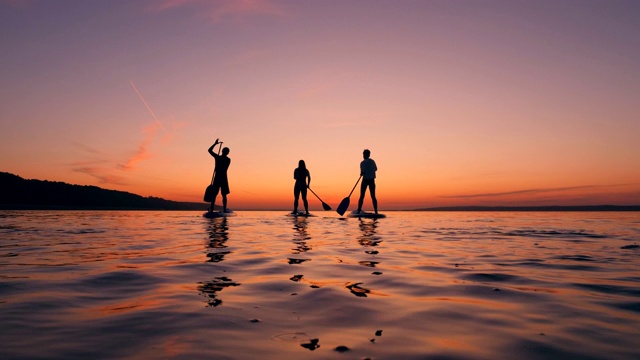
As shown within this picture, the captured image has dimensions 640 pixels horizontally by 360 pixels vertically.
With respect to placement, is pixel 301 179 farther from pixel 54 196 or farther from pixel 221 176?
pixel 54 196

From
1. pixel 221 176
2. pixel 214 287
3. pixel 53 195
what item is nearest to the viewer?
pixel 214 287

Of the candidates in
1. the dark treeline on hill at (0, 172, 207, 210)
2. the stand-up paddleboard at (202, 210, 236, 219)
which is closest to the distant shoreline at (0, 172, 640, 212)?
the dark treeline on hill at (0, 172, 207, 210)

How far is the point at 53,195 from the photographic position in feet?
180

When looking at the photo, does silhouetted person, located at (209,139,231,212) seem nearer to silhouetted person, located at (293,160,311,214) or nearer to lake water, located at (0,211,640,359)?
silhouetted person, located at (293,160,311,214)

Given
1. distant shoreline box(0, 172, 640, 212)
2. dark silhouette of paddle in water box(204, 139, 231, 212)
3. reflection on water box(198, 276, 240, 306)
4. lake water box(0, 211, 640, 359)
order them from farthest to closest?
distant shoreline box(0, 172, 640, 212)
dark silhouette of paddle in water box(204, 139, 231, 212)
reflection on water box(198, 276, 240, 306)
lake water box(0, 211, 640, 359)

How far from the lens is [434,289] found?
121 inches

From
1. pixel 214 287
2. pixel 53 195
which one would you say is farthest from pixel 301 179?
pixel 53 195

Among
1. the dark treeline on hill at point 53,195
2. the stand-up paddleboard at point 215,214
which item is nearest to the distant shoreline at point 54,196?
the dark treeline on hill at point 53,195

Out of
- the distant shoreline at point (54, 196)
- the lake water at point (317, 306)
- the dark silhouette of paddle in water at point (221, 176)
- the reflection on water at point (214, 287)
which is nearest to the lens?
the lake water at point (317, 306)

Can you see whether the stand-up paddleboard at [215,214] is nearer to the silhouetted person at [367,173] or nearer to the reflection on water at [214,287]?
the silhouetted person at [367,173]

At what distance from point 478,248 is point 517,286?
2.89 meters

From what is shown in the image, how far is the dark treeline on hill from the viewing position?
5012 centimetres

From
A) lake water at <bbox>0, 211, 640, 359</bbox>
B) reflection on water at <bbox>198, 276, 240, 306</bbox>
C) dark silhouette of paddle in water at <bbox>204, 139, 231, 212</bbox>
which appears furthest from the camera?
dark silhouette of paddle in water at <bbox>204, 139, 231, 212</bbox>

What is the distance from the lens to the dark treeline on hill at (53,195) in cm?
5012
